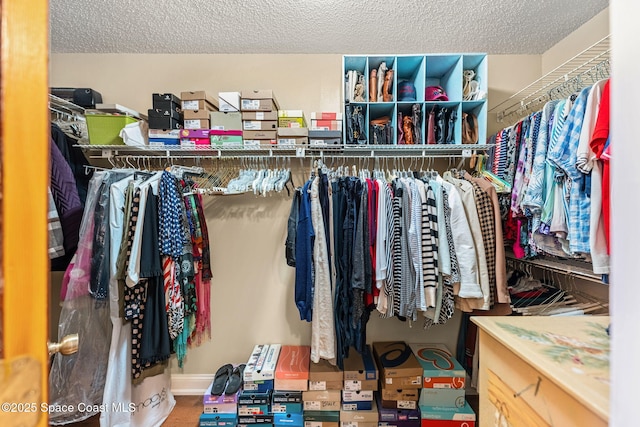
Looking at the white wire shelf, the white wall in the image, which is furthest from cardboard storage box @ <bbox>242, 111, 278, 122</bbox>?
the white wall

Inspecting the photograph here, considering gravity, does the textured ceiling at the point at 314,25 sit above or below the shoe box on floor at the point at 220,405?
above

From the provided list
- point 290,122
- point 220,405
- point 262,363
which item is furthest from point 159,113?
point 220,405

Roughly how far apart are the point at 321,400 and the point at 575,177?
1829mm

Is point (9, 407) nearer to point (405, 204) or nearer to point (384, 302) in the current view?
point (384, 302)

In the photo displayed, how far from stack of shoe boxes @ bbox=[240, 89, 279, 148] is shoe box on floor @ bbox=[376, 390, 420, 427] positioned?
6.17ft

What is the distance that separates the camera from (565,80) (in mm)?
1574

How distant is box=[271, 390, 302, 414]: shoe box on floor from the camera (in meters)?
1.71

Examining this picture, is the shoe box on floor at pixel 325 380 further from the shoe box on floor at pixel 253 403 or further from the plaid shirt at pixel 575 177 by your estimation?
the plaid shirt at pixel 575 177

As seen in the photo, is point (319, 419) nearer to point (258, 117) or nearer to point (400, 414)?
point (400, 414)

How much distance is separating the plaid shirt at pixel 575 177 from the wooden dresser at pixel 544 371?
440 mm

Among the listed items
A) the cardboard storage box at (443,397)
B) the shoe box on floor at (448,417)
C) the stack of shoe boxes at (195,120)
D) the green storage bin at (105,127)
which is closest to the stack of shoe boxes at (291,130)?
the stack of shoe boxes at (195,120)

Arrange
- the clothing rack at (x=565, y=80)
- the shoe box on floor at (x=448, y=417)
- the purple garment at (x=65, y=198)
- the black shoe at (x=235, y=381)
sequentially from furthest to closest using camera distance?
the black shoe at (x=235, y=381), the shoe box on floor at (x=448, y=417), the purple garment at (x=65, y=198), the clothing rack at (x=565, y=80)

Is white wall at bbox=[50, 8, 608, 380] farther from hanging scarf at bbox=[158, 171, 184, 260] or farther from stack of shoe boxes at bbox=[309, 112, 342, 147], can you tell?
hanging scarf at bbox=[158, 171, 184, 260]

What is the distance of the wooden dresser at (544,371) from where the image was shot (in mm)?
577
